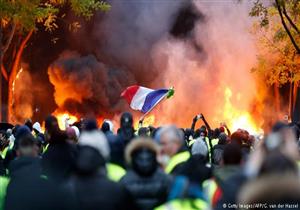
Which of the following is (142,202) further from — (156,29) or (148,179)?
(156,29)

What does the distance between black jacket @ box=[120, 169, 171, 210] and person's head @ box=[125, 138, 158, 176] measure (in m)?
0.07

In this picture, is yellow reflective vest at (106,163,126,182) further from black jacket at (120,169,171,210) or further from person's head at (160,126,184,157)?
black jacket at (120,169,171,210)

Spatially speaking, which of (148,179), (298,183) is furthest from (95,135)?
(298,183)

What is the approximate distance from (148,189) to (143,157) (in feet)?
0.90

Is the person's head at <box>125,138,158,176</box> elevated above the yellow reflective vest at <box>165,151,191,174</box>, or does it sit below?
below

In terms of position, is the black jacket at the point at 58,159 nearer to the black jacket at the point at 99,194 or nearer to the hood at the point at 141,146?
the hood at the point at 141,146

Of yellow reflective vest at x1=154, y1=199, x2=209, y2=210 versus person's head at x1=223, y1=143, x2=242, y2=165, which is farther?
person's head at x1=223, y1=143, x2=242, y2=165

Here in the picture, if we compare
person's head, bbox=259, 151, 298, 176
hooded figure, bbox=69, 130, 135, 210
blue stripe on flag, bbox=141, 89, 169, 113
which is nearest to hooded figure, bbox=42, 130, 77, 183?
hooded figure, bbox=69, 130, 135, 210

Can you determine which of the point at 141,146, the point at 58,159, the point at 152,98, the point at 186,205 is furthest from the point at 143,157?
the point at 152,98

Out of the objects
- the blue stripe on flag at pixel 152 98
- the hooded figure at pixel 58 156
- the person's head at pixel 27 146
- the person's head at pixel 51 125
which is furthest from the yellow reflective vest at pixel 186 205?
the blue stripe on flag at pixel 152 98

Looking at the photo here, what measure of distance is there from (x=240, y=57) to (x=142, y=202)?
30.0 meters

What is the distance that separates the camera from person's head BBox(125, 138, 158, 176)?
19.4 feet

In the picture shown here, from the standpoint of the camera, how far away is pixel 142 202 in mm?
6031

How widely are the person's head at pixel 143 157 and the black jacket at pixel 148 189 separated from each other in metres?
0.07
